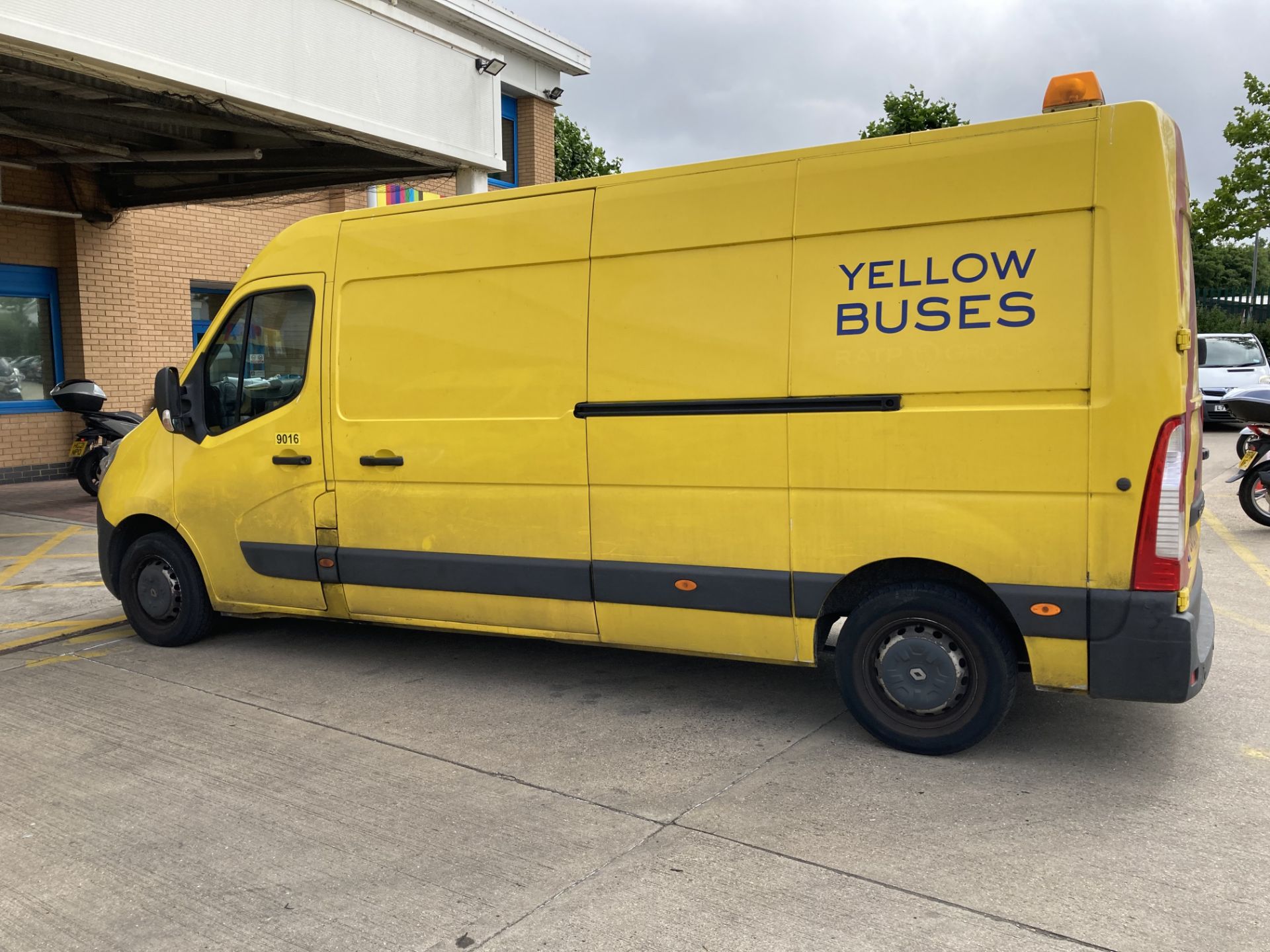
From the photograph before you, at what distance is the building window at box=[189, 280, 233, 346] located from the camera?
49.2 feet

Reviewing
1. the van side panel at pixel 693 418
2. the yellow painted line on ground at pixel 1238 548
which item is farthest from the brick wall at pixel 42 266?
the van side panel at pixel 693 418

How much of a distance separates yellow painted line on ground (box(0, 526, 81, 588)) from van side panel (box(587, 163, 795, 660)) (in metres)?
5.89

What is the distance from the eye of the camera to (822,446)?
4.27m

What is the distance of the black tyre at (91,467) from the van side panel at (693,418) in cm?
963

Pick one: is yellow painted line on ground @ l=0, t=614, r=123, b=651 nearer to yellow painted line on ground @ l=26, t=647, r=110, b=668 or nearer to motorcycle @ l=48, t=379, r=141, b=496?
yellow painted line on ground @ l=26, t=647, r=110, b=668

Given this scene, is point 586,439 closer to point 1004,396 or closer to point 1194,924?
point 1004,396

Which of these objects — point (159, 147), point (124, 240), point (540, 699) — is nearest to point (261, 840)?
point (540, 699)

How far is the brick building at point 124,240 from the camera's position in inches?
407

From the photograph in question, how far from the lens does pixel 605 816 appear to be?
3.77 metres

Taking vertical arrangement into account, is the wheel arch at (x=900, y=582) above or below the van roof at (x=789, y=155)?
below

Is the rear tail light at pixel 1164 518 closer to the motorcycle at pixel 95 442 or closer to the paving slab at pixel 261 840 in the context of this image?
the paving slab at pixel 261 840

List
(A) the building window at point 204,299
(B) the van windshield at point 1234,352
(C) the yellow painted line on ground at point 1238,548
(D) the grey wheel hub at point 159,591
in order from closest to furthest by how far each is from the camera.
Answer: (D) the grey wheel hub at point 159,591
(C) the yellow painted line on ground at point 1238,548
(A) the building window at point 204,299
(B) the van windshield at point 1234,352

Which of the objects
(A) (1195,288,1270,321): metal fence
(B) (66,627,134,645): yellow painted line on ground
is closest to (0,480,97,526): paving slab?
(B) (66,627,134,645): yellow painted line on ground

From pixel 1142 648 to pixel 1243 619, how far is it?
311cm
